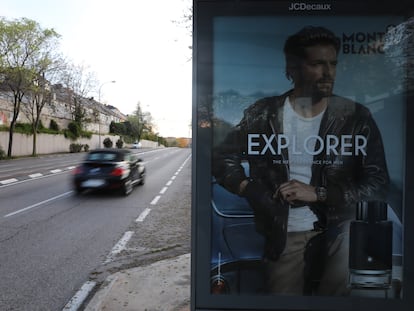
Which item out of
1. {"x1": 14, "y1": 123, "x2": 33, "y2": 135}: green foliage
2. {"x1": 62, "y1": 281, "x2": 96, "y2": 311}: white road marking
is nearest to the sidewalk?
{"x1": 62, "y1": 281, "x2": 96, "y2": 311}: white road marking

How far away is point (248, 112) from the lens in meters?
2.85

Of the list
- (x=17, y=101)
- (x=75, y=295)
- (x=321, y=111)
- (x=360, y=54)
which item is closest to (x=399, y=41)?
(x=360, y=54)

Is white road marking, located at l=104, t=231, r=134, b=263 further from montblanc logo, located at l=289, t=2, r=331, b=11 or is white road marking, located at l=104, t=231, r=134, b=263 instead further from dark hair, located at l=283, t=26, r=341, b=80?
montblanc logo, located at l=289, t=2, r=331, b=11

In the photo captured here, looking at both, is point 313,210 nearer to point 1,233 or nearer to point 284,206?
point 284,206

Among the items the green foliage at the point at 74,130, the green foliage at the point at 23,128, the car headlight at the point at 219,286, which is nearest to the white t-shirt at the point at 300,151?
the car headlight at the point at 219,286

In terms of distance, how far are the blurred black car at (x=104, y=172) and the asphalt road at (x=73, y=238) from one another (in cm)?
39

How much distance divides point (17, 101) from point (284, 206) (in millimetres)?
37499

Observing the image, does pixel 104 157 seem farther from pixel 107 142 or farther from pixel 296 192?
pixel 107 142

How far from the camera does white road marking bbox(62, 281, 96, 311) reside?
162 inches

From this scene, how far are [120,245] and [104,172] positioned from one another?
6.12 metres

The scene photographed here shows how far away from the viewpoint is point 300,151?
2.83 m

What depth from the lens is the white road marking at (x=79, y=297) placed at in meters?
4.11

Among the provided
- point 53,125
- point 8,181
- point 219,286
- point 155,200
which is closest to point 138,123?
point 53,125

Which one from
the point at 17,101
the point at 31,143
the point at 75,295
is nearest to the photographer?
the point at 75,295
